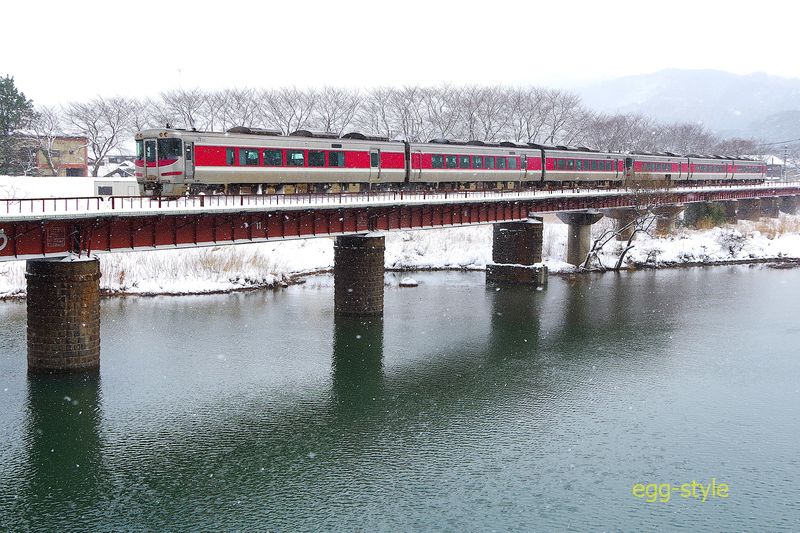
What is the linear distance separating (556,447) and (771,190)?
80.8 m

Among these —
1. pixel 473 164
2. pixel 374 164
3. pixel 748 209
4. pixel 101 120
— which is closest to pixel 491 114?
pixel 748 209

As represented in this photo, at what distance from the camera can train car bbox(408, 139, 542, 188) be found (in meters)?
46.3

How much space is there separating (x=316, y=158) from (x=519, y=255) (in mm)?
19655

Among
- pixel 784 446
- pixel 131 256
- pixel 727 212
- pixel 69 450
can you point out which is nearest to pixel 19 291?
pixel 131 256

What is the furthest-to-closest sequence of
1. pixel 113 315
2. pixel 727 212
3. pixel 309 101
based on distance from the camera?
pixel 309 101 → pixel 727 212 → pixel 113 315

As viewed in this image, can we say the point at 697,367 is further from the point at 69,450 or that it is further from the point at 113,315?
the point at 113,315

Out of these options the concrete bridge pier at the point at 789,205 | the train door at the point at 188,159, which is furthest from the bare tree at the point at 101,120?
the concrete bridge pier at the point at 789,205

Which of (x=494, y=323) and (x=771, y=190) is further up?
(x=771, y=190)

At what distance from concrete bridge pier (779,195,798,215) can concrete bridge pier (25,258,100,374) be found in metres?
96.3

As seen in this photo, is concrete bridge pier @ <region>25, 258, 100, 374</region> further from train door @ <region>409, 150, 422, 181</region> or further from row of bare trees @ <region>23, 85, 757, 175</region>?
row of bare trees @ <region>23, 85, 757, 175</region>

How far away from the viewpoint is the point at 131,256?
160ft

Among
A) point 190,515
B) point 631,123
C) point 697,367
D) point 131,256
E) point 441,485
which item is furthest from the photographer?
point 631,123

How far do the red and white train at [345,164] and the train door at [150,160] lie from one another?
4 centimetres

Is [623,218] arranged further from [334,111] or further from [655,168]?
[334,111]
